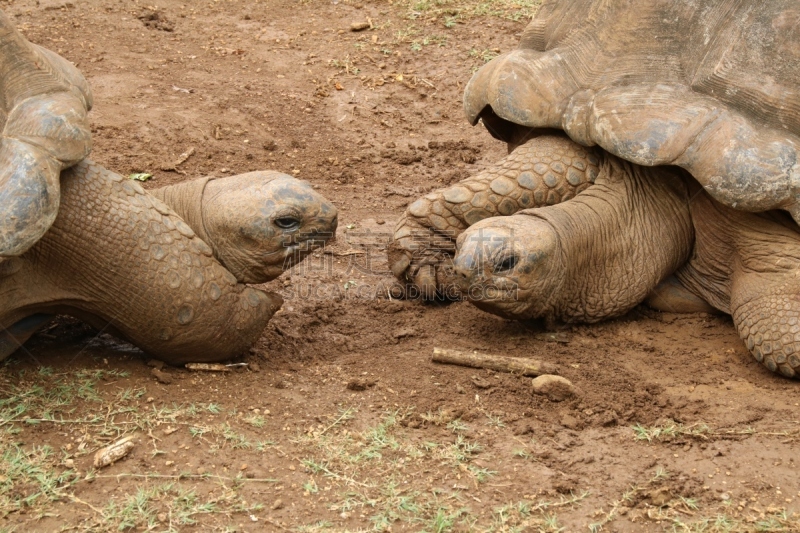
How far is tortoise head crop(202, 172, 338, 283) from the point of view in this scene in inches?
130

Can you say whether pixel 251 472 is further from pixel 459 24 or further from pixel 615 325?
pixel 459 24

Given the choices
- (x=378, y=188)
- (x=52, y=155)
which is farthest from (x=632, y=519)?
(x=378, y=188)

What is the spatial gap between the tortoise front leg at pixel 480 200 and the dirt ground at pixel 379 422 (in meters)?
0.19

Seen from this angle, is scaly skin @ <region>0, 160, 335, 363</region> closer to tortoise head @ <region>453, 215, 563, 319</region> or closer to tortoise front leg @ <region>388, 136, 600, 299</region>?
tortoise head @ <region>453, 215, 563, 319</region>

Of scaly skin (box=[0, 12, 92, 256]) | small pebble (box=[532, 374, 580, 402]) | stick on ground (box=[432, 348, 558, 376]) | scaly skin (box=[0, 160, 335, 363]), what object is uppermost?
scaly skin (box=[0, 12, 92, 256])

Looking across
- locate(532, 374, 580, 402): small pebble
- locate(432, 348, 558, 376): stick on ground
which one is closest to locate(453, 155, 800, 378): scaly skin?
locate(432, 348, 558, 376): stick on ground

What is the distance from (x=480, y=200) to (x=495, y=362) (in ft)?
2.87

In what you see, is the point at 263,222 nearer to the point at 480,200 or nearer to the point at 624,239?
the point at 480,200

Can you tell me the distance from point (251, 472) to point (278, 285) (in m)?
1.76

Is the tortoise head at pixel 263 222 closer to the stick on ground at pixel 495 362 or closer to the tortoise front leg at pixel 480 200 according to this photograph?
the stick on ground at pixel 495 362

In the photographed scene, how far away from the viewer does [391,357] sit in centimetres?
376

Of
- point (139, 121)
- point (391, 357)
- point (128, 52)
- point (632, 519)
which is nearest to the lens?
point (632, 519)

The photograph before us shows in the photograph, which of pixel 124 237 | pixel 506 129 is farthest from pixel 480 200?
pixel 124 237

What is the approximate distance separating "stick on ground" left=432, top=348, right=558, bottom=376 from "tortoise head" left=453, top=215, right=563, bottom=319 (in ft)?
0.75
